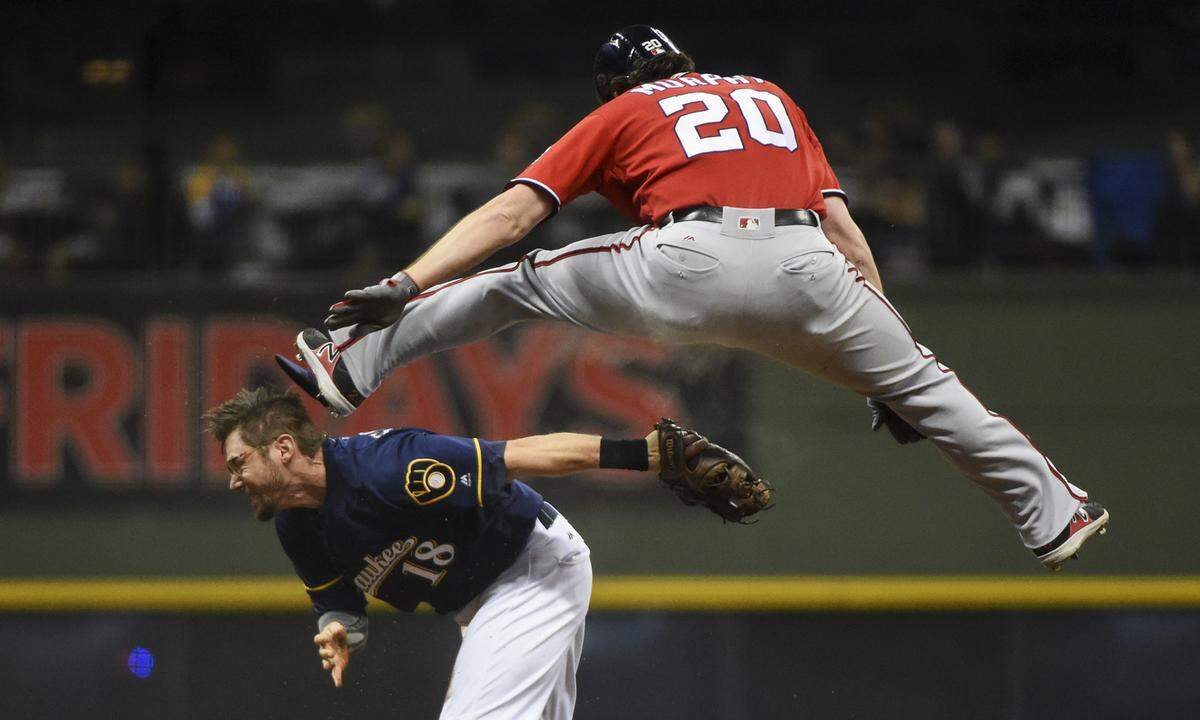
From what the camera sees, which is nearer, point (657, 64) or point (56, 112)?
point (657, 64)

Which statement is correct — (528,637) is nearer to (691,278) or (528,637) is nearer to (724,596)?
(691,278)

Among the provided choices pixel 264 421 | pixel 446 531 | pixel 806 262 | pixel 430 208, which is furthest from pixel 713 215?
pixel 430 208

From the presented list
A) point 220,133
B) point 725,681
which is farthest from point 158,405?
point 725,681

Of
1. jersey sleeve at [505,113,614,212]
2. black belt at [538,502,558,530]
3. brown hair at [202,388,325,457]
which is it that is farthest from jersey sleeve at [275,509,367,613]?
jersey sleeve at [505,113,614,212]

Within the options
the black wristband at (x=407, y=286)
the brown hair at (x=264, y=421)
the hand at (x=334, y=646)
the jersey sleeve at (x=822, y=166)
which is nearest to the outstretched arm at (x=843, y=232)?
the jersey sleeve at (x=822, y=166)

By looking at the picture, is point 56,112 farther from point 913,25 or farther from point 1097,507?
point 1097,507

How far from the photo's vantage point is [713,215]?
157 inches

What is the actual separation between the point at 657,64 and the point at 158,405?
4740 mm

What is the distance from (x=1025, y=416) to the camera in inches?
318

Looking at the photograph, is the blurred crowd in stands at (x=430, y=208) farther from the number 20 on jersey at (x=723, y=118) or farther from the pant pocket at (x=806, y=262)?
the pant pocket at (x=806, y=262)

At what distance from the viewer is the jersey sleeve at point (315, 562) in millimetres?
4402

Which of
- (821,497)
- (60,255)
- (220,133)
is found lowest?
(821,497)

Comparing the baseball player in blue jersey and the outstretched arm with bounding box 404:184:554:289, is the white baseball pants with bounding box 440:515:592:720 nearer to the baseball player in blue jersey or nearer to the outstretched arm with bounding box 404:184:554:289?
the baseball player in blue jersey

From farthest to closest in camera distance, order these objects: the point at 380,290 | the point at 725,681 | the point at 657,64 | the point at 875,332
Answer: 1. the point at 725,681
2. the point at 657,64
3. the point at 875,332
4. the point at 380,290
